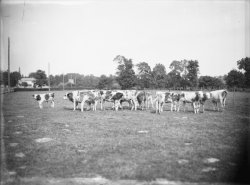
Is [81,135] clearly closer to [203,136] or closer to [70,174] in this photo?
[70,174]

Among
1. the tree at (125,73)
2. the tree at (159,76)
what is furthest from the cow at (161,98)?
the tree at (159,76)

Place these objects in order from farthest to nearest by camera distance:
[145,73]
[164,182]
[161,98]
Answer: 1. [145,73]
2. [161,98]
3. [164,182]

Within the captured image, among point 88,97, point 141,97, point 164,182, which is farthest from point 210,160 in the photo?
point 141,97

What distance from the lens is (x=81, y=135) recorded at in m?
9.42

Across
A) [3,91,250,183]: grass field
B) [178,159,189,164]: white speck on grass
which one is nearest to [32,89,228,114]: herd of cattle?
[3,91,250,183]: grass field

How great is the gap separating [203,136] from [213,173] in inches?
146

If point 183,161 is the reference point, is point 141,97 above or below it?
above

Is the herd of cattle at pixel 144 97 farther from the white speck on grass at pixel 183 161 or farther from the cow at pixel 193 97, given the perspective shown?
the white speck on grass at pixel 183 161

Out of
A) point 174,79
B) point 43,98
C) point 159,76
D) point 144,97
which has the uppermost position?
point 159,76

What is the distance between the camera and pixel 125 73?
7456 cm

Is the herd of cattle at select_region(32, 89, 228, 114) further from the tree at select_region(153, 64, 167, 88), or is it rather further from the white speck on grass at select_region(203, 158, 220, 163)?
the tree at select_region(153, 64, 167, 88)

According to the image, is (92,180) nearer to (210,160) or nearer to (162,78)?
(210,160)

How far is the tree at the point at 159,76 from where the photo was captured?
93.4m

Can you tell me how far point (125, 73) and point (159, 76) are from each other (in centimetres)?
2968
